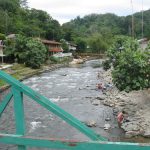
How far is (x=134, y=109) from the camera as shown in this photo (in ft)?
74.2

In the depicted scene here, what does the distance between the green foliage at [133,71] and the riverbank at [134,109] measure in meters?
1.09

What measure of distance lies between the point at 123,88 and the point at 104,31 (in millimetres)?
107345

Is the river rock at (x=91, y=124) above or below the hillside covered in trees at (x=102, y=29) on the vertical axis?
below

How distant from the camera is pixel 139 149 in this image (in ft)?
12.2

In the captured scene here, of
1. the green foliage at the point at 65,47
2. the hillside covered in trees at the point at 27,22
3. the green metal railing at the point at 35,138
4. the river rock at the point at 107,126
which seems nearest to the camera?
the green metal railing at the point at 35,138

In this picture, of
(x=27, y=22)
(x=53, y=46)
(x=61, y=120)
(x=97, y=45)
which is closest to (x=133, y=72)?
(x=61, y=120)

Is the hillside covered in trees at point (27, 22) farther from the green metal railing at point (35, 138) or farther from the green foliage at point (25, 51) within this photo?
the green metal railing at point (35, 138)

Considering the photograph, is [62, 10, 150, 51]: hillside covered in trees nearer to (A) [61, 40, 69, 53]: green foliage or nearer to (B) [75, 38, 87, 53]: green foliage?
(B) [75, 38, 87, 53]: green foliage

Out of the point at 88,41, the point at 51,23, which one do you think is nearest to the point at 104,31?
the point at 88,41

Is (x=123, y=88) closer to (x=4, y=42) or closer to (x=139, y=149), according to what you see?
(x=139, y=149)

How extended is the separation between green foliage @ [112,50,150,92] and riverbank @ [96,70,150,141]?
109 centimetres

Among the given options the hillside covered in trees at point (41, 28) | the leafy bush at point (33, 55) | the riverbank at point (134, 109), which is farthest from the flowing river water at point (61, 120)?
the hillside covered in trees at point (41, 28)

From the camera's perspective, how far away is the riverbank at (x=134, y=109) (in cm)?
1855

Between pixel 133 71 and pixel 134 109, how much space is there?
99.5 inches
